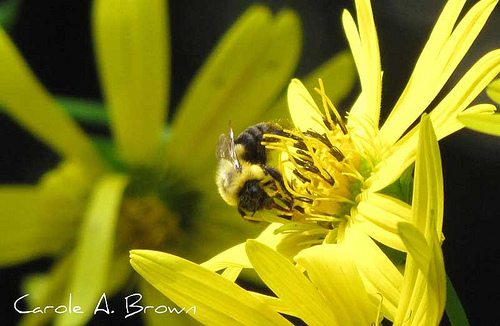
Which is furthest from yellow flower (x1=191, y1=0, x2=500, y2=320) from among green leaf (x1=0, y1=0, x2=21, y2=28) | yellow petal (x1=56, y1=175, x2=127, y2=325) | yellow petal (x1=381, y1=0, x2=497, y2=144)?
green leaf (x1=0, y1=0, x2=21, y2=28)

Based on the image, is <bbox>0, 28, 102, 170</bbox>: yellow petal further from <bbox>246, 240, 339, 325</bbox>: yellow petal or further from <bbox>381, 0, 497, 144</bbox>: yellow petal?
<bbox>246, 240, 339, 325</bbox>: yellow petal

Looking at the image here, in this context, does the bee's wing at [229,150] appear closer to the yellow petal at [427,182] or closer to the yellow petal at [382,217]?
the yellow petal at [382,217]

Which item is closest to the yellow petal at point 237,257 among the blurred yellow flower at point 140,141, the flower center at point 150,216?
the blurred yellow flower at point 140,141

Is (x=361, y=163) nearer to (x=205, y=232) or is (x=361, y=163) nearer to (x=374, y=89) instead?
(x=374, y=89)

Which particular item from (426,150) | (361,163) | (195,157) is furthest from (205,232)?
(426,150)

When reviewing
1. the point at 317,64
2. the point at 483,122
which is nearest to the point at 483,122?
the point at 483,122

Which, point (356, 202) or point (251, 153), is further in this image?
point (251, 153)

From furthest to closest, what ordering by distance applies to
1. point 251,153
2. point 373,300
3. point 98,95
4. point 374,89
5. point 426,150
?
point 98,95 → point 251,153 → point 374,89 → point 373,300 → point 426,150
